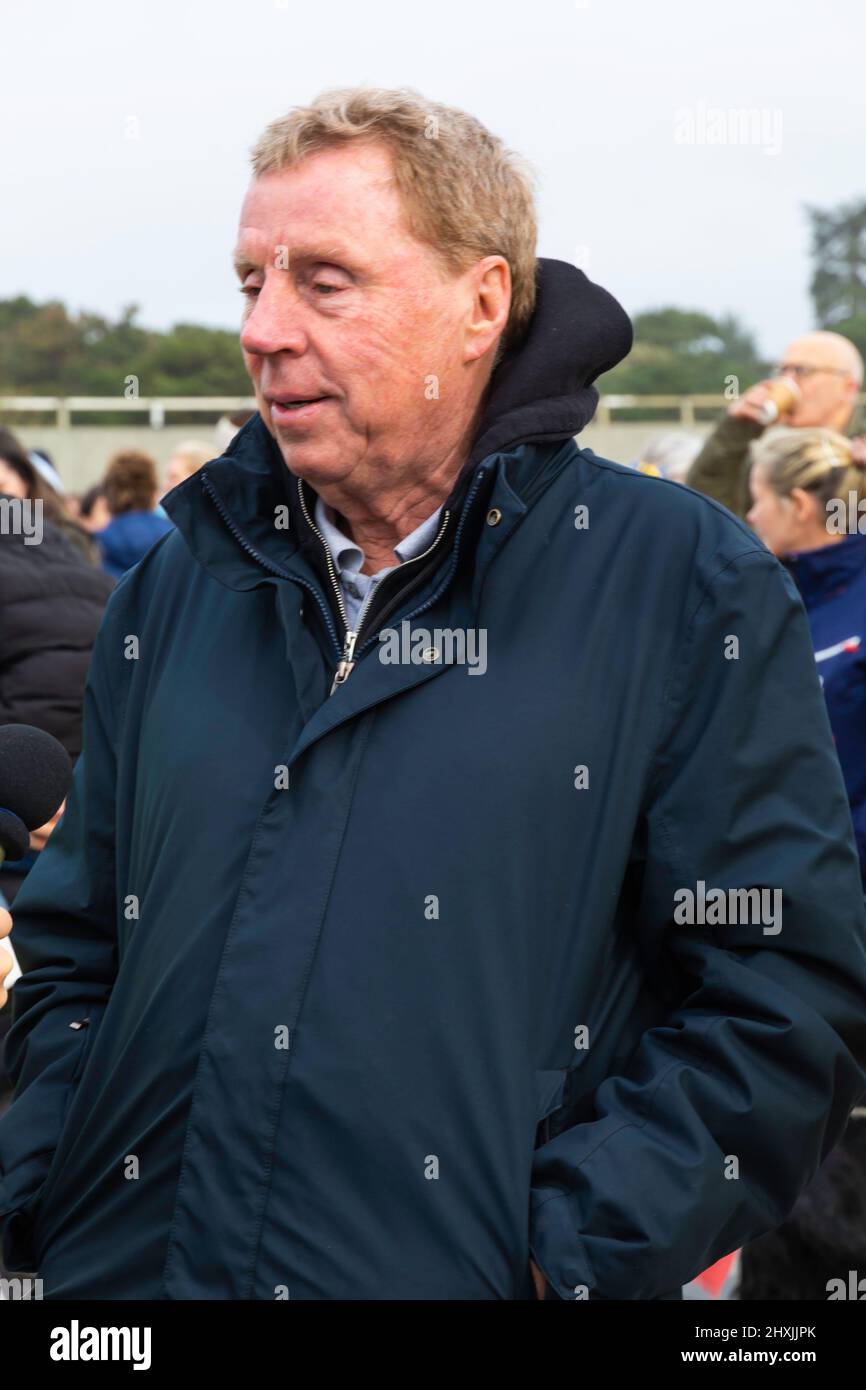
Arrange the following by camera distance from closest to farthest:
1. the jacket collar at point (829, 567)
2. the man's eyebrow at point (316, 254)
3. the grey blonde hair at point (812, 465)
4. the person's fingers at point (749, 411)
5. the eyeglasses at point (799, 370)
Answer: the man's eyebrow at point (316, 254) < the jacket collar at point (829, 567) < the grey blonde hair at point (812, 465) < the person's fingers at point (749, 411) < the eyeglasses at point (799, 370)

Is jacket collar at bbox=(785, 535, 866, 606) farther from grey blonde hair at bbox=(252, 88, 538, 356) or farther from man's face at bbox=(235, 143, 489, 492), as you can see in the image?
man's face at bbox=(235, 143, 489, 492)

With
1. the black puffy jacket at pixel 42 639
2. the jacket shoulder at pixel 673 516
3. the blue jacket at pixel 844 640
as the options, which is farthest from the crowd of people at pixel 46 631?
the jacket shoulder at pixel 673 516

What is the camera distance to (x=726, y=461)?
610 cm

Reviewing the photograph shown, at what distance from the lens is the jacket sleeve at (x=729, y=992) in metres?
2.06

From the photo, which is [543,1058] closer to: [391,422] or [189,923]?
[189,923]

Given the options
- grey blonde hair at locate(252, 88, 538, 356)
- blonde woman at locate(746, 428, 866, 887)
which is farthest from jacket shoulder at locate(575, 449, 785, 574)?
blonde woman at locate(746, 428, 866, 887)

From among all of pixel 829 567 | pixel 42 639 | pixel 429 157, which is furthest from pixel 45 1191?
pixel 829 567

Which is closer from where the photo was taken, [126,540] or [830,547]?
[830,547]

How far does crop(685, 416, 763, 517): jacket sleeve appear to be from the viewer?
6004 mm

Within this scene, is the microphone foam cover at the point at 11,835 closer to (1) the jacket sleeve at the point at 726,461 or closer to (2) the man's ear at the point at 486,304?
(2) the man's ear at the point at 486,304

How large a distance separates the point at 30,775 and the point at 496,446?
780mm

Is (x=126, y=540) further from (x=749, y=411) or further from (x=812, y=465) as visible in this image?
(x=812, y=465)

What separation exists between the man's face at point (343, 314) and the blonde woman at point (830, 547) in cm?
205
